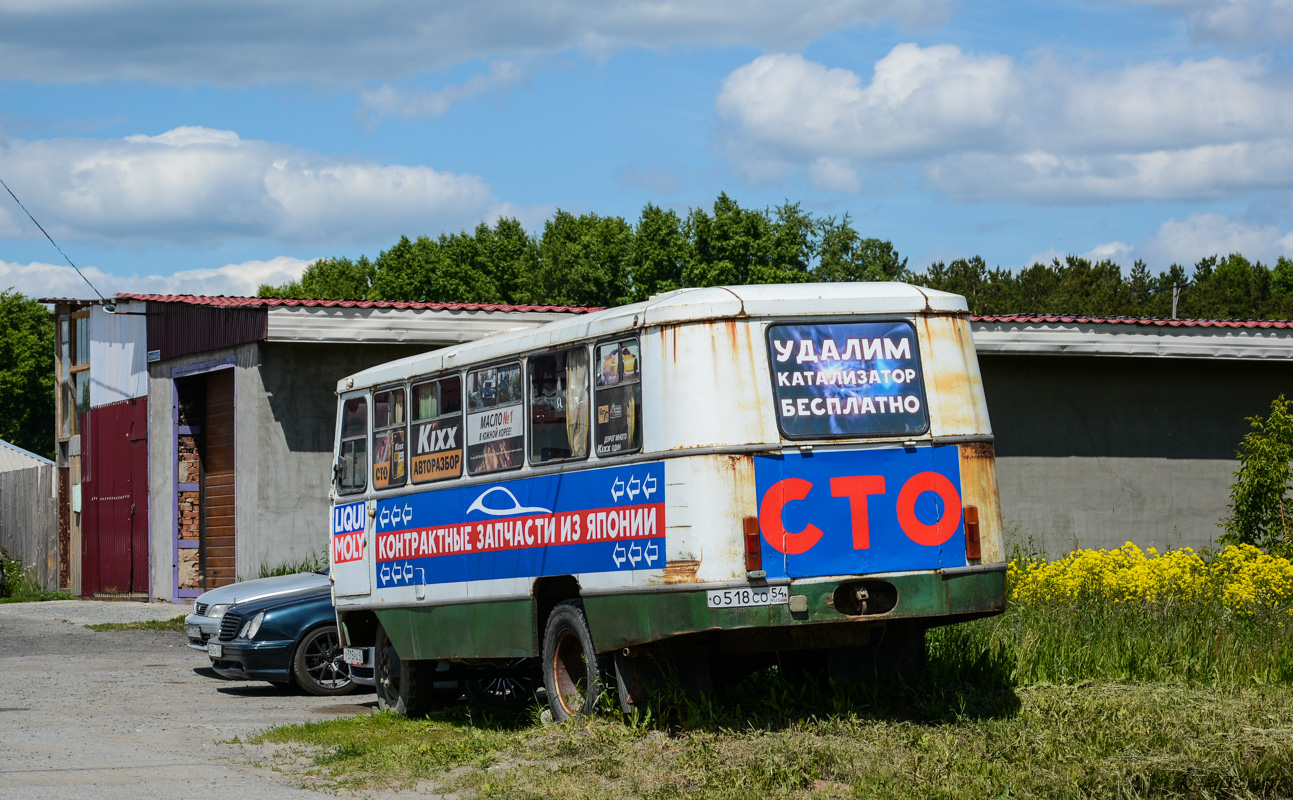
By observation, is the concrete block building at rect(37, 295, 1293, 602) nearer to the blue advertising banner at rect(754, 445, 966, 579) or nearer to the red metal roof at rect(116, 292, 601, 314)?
the red metal roof at rect(116, 292, 601, 314)

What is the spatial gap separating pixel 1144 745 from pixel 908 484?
6.68ft

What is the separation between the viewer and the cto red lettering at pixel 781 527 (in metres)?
8.91

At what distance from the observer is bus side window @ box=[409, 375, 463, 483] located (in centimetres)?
1148

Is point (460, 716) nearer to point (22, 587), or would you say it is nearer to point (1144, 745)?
point (1144, 745)

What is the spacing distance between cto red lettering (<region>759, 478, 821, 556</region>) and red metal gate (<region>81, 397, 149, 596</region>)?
1805 cm

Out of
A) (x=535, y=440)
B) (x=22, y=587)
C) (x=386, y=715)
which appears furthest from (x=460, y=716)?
(x=22, y=587)

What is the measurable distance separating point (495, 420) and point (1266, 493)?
8.80 m

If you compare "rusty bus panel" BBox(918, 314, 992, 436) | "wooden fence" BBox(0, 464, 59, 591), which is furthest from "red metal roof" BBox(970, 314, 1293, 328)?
"wooden fence" BBox(0, 464, 59, 591)

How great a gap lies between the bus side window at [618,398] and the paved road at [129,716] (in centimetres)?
285

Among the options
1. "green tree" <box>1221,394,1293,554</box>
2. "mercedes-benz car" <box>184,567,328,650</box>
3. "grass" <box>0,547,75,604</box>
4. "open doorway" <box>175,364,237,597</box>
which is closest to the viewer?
"mercedes-benz car" <box>184,567,328,650</box>

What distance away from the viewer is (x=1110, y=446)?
846 inches

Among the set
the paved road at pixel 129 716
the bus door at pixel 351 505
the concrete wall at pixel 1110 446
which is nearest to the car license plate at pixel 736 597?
the paved road at pixel 129 716

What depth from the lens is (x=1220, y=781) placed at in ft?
24.2

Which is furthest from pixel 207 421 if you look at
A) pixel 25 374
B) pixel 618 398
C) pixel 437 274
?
pixel 25 374
